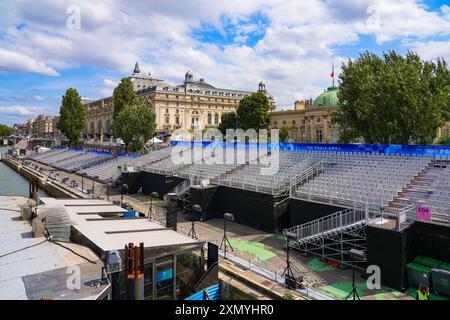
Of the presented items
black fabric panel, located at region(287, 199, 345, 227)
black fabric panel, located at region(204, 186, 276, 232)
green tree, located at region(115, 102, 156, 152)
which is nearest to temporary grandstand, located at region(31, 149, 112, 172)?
green tree, located at region(115, 102, 156, 152)

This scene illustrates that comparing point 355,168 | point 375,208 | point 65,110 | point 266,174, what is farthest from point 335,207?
point 65,110

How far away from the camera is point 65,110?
265 ft

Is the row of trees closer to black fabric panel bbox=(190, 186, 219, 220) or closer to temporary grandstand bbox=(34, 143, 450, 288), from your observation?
temporary grandstand bbox=(34, 143, 450, 288)

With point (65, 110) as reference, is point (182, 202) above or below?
below

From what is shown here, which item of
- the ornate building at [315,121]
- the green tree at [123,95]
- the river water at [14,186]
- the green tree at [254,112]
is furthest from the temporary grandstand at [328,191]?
the ornate building at [315,121]

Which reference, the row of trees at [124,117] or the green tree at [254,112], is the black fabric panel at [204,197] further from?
the green tree at [254,112]

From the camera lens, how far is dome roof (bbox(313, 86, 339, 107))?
3190 inches

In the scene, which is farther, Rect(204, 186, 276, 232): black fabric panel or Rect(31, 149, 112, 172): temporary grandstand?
Rect(31, 149, 112, 172): temporary grandstand

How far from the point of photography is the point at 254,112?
62.3 metres

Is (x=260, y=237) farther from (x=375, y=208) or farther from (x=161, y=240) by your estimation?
(x=161, y=240)

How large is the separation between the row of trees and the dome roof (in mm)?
45942

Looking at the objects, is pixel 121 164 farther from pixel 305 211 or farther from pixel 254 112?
pixel 305 211

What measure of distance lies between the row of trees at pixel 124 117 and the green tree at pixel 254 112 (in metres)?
18.3
